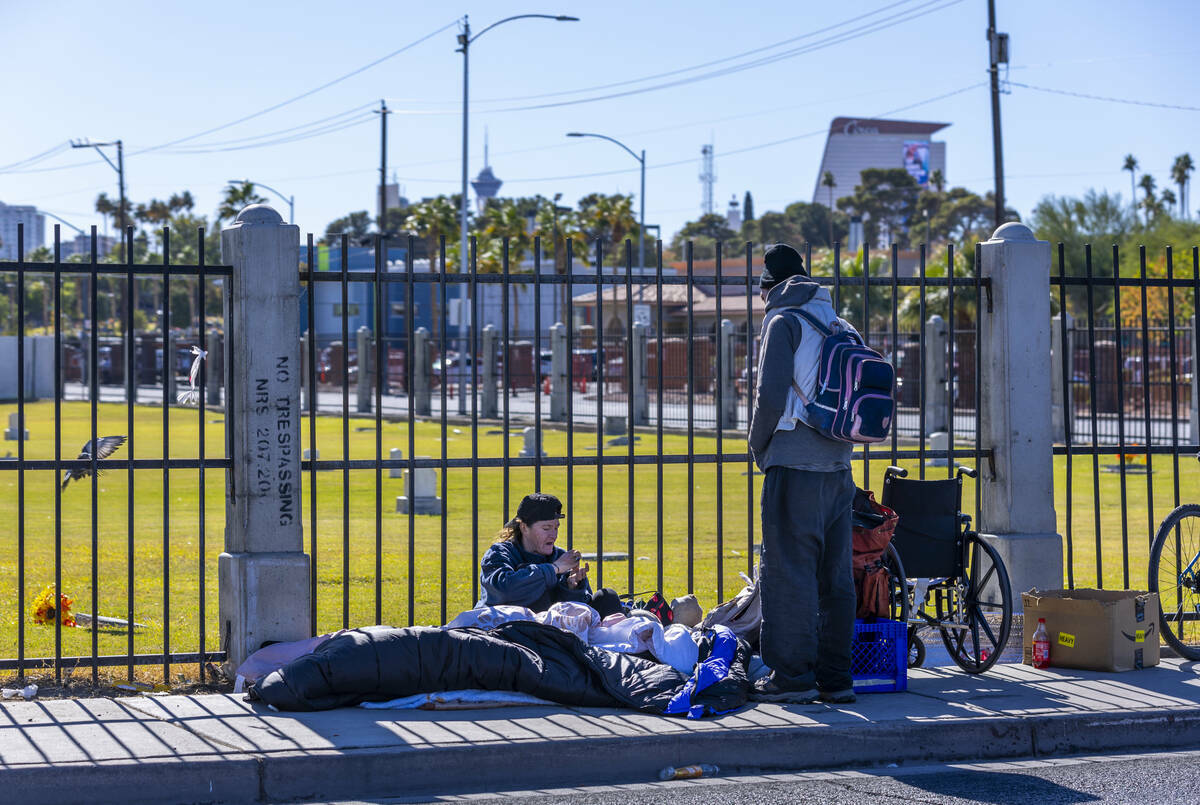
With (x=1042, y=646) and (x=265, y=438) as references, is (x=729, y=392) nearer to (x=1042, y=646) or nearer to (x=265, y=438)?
(x=1042, y=646)

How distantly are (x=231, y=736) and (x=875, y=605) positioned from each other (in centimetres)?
304

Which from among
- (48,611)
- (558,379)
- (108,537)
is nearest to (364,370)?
(558,379)

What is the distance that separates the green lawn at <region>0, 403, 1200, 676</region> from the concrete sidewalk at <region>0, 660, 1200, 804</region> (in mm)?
1062

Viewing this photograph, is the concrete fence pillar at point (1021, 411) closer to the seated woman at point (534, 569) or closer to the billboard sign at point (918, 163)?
the seated woman at point (534, 569)

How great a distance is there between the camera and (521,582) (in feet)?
21.9

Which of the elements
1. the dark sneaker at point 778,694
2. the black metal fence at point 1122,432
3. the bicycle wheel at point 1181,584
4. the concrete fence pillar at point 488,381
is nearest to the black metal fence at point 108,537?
the dark sneaker at point 778,694

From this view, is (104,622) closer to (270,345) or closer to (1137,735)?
(270,345)

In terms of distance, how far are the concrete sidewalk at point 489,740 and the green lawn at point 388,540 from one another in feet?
3.48

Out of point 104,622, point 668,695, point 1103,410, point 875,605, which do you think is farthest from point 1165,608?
point 1103,410

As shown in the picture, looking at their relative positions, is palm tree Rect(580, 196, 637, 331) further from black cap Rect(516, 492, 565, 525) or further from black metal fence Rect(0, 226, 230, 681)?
black cap Rect(516, 492, 565, 525)

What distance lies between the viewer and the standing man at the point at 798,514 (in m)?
6.14

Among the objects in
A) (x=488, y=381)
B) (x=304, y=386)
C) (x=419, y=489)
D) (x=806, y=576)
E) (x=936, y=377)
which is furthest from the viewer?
(x=304, y=386)

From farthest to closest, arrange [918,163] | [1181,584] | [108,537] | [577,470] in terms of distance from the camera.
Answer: [918,163] < [577,470] < [108,537] < [1181,584]

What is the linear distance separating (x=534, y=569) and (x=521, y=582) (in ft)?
0.30
